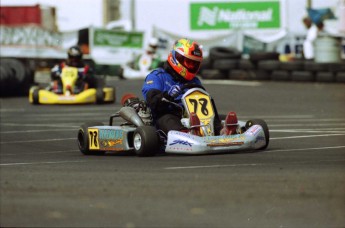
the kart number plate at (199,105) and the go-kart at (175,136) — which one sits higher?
the kart number plate at (199,105)

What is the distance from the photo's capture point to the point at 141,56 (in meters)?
27.2

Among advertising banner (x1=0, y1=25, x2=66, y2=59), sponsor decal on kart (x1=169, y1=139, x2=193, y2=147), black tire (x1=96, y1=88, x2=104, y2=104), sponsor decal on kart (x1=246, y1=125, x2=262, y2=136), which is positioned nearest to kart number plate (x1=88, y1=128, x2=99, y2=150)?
sponsor decal on kart (x1=169, y1=139, x2=193, y2=147)

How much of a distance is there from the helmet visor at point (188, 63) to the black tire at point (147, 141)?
3.12ft

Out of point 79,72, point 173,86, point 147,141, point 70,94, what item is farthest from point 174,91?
point 79,72

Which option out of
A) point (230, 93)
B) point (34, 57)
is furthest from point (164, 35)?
point (230, 93)

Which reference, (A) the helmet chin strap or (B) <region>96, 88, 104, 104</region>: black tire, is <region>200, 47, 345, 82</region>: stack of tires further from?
(A) the helmet chin strap

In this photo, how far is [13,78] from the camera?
68.5ft

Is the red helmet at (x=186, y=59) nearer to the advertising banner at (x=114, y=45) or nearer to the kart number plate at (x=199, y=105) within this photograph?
the kart number plate at (x=199, y=105)

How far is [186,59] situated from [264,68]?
569 inches

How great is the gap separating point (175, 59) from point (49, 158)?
5.00ft

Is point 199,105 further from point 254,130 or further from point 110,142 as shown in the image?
point 110,142

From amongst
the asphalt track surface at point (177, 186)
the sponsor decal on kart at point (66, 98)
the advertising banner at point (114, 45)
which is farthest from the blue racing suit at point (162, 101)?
the advertising banner at point (114, 45)

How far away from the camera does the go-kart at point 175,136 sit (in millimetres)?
8891

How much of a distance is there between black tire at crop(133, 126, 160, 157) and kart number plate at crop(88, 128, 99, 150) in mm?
716
